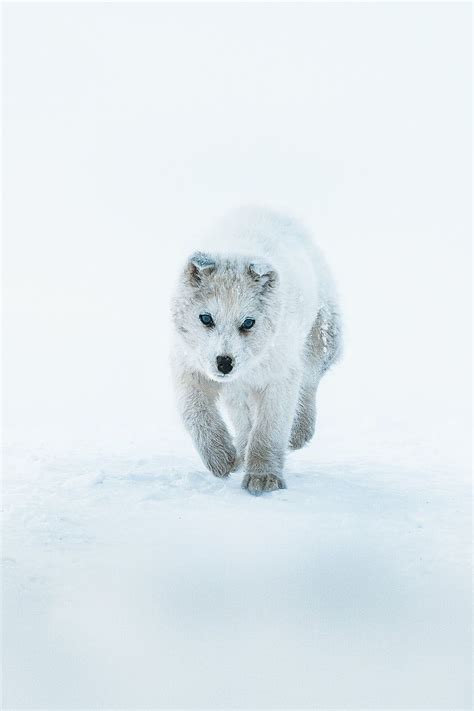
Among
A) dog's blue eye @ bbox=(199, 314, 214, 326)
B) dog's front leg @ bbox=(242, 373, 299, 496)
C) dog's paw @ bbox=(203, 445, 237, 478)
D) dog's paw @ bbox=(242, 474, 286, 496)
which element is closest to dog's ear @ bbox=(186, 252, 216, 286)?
dog's blue eye @ bbox=(199, 314, 214, 326)

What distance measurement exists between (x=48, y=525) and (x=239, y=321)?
5.99ft

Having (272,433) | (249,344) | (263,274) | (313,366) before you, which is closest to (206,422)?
(272,433)

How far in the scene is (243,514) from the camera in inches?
229

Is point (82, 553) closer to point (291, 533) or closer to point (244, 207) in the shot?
point (291, 533)

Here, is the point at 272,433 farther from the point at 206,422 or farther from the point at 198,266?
the point at 198,266

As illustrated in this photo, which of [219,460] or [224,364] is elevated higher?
[224,364]

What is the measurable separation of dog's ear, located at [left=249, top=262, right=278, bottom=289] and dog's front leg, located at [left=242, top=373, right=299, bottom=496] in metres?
0.79

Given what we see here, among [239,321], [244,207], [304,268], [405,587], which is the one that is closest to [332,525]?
[405,587]

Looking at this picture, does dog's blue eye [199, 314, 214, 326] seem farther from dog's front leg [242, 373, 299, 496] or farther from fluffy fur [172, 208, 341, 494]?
dog's front leg [242, 373, 299, 496]

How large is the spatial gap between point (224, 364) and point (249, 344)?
355 millimetres

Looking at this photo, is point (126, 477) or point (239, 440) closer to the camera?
point (126, 477)

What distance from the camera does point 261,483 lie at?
6.49 m

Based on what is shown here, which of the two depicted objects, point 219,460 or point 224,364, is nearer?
point 224,364

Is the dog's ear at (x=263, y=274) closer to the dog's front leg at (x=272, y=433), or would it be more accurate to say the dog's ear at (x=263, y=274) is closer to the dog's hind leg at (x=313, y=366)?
the dog's front leg at (x=272, y=433)
